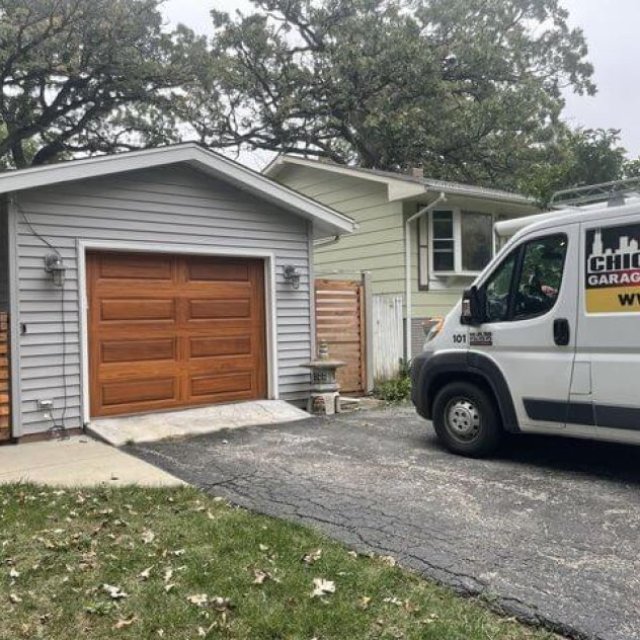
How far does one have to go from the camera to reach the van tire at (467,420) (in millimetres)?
6121

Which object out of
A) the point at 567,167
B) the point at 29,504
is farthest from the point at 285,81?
the point at 29,504

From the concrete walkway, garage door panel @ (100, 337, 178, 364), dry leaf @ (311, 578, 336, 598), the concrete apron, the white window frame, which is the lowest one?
dry leaf @ (311, 578, 336, 598)

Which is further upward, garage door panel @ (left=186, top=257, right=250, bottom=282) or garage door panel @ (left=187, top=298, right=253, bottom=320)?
garage door panel @ (left=186, top=257, right=250, bottom=282)

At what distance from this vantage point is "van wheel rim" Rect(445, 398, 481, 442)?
6.23m

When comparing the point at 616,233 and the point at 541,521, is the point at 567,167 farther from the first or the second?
the point at 541,521

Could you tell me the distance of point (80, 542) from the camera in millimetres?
4105

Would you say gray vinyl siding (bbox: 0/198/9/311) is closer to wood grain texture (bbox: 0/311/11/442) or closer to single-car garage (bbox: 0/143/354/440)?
single-car garage (bbox: 0/143/354/440)

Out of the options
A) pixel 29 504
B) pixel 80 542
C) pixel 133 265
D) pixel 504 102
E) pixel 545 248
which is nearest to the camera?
pixel 80 542

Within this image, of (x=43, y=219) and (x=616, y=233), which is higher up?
(x=43, y=219)

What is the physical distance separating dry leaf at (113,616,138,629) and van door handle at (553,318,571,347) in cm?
405

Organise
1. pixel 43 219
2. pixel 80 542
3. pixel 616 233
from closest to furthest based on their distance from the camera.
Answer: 1. pixel 80 542
2. pixel 616 233
3. pixel 43 219

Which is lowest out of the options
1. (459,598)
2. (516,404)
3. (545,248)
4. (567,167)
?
(459,598)

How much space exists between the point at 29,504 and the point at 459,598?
132 inches

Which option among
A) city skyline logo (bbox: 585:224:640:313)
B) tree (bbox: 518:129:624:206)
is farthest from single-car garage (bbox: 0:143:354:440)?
city skyline logo (bbox: 585:224:640:313)
